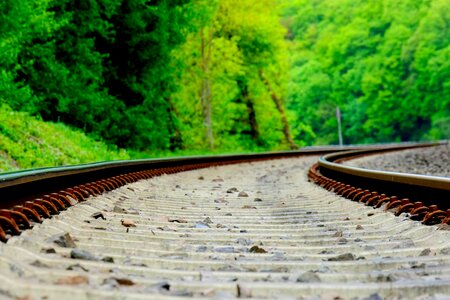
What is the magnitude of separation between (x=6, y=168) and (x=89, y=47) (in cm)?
955

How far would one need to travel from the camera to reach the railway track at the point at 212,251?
2.52 meters

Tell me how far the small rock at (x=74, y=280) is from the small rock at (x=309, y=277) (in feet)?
2.88

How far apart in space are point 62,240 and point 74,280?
1045 millimetres

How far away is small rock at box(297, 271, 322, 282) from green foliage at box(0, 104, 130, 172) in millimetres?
9695

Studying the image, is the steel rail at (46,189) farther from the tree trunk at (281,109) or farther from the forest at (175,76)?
the tree trunk at (281,109)

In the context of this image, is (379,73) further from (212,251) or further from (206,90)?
(212,251)

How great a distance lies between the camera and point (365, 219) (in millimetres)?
5309

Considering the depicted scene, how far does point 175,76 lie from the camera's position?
26141 millimetres

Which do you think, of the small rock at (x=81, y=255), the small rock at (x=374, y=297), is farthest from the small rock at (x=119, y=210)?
the small rock at (x=374, y=297)

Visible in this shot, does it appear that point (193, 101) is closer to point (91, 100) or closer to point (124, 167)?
point (91, 100)

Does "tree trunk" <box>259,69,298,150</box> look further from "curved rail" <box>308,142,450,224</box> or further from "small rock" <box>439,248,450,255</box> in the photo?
"small rock" <box>439,248,450,255</box>

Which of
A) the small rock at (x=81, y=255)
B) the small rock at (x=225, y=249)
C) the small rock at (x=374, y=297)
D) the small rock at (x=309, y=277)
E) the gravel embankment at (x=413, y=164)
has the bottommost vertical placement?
the gravel embankment at (x=413, y=164)

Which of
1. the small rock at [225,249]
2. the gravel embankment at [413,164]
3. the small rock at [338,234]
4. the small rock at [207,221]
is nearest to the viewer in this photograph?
the small rock at [225,249]

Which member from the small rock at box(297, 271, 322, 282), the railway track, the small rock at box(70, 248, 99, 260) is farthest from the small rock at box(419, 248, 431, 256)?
the small rock at box(70, 248, 99, 260)
